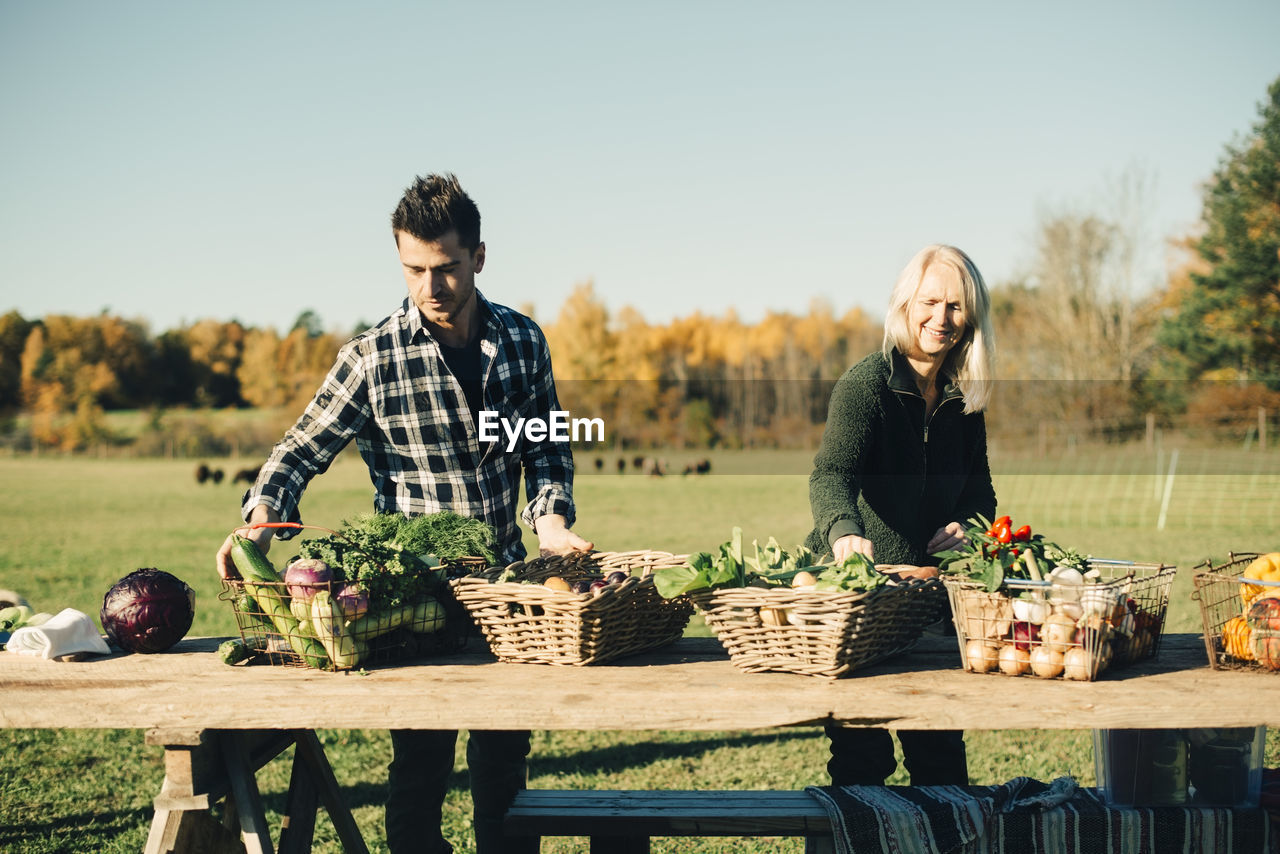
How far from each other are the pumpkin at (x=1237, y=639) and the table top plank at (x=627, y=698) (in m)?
0.06

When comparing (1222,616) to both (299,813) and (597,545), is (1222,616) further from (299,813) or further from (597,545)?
(597,545)

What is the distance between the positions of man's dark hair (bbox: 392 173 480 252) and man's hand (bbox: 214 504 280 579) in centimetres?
105

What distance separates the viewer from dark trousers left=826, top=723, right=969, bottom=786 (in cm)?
375

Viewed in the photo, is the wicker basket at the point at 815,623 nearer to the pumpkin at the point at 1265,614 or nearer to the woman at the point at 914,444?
the woman at the point at 914,444

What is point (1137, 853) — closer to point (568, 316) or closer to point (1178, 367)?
point (1178, 367)

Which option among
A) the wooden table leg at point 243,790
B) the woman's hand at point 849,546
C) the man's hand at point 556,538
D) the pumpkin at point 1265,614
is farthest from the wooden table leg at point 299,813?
the pumpkin at point 1265,614

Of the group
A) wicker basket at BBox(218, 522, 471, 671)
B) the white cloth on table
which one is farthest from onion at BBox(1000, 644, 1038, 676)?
the white cloth on table

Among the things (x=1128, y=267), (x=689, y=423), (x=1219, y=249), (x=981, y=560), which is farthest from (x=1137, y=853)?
(x=1128, y=267)

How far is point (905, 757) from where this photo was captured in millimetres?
3721

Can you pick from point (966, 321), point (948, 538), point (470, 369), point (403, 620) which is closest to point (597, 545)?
point (470, 369)

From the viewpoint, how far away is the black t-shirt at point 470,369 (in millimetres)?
3865

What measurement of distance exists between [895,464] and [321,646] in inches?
81.6

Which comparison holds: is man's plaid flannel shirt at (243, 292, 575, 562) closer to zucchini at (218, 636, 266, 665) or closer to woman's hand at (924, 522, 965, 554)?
zucchini at (218, 636, 266, 665)

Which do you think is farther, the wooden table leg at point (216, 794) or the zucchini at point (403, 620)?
the zucchini at point (403, 620)
